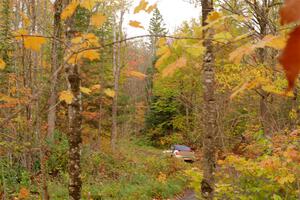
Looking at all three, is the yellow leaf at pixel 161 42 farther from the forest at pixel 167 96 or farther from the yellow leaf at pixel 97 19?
the yellow leaf at pixel 97 19

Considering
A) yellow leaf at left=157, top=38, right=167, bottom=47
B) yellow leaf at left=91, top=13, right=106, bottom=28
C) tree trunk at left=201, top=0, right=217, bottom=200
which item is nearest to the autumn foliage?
yellow leaf at left=157, top=38, right=167, bottom=47

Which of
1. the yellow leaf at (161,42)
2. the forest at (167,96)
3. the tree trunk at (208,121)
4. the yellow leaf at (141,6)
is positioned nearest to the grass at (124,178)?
the forest at (167,96)

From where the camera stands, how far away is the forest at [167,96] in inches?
92.0

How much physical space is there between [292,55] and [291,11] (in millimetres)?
54

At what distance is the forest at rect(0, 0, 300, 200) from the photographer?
92.0 inches

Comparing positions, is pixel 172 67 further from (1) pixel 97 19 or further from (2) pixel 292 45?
(2) pixel 292 45

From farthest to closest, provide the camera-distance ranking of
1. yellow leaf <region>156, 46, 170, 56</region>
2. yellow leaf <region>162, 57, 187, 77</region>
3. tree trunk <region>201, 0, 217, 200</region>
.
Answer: tree trunk <region>201, 0, 217, 200</region> → yellow leaf <region>156, 46, 170, 56</region> → yellow leaf <region>162, 57, 187, 77</region>

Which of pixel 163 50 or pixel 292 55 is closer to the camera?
pixel 292 55

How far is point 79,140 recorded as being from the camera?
5.55 m

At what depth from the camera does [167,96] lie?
31703 mm

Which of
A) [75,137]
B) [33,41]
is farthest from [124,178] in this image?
[33,41]

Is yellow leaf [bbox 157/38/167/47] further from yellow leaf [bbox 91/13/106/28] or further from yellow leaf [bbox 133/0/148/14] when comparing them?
yellow leaf [bbox 91/13/106/28]

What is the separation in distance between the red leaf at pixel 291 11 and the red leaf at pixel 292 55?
18mm

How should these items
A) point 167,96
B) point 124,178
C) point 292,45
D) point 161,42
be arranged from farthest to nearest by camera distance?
1. point 167,96
2. point 124,178
3. point 161,42
4. point 292,45
